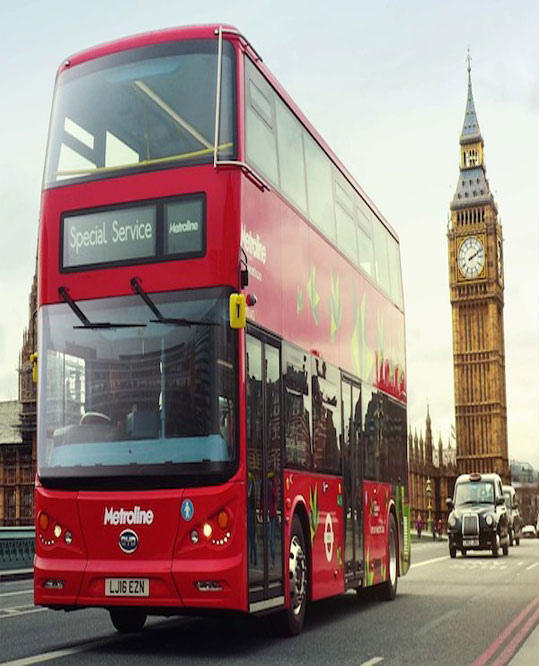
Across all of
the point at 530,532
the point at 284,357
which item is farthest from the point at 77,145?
the point at 530,532

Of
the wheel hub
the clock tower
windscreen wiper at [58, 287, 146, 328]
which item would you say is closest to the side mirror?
windscreen wiper at [58, 287, 146, 328]

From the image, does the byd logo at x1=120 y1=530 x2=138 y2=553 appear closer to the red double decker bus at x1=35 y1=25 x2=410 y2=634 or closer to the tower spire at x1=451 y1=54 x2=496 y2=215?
the red double decker bus at x1=35 y1=25 x2=410 y2=634

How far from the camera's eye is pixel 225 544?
8719 mm

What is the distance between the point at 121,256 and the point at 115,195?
55 cm

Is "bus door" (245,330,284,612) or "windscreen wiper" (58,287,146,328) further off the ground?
"windscreen wiper" (58,287,146,328)

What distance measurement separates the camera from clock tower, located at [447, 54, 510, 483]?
362ft

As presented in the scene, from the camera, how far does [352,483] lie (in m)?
12.7

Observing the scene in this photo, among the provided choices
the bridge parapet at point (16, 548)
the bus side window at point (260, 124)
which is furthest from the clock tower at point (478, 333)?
the bus side window at point (260, 124)

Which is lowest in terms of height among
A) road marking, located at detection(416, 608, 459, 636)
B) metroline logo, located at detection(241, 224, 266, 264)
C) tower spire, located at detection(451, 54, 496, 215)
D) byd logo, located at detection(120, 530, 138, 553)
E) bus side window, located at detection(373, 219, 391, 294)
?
road marking, located at detection(416, 608, 459, 636)

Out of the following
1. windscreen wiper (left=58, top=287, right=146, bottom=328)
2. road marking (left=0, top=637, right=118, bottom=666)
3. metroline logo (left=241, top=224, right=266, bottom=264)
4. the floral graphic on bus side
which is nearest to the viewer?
road marking (left=0, top=637, right=118, bottom=666)

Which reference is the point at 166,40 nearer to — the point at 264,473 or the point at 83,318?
the point at 83,318

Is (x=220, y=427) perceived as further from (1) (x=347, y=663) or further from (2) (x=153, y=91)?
(2) (x=153, y=91)

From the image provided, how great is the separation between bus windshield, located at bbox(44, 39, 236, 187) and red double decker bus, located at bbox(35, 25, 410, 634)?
0.05 feet

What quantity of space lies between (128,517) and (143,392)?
997 millimetres
